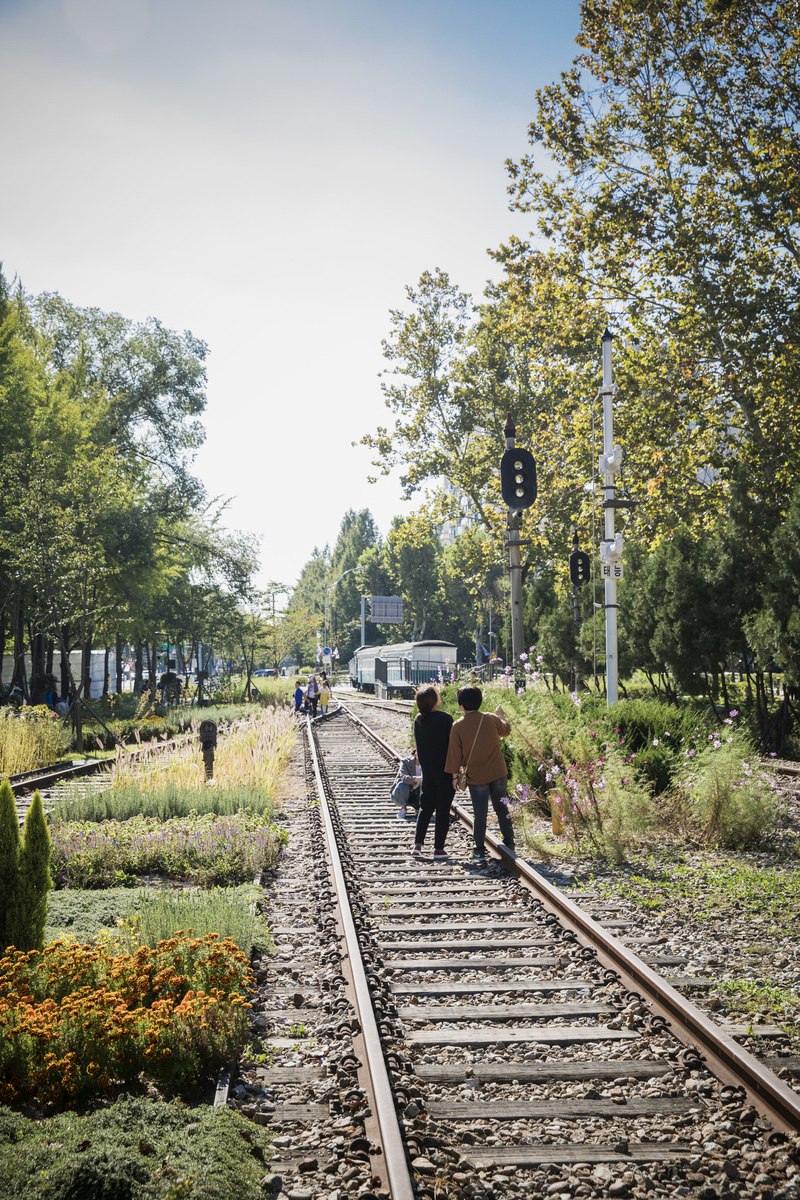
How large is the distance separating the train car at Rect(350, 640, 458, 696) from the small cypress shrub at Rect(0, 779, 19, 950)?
1639 inches

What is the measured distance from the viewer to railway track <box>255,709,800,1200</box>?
3902 mm

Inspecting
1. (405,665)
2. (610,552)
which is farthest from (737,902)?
(405,665)

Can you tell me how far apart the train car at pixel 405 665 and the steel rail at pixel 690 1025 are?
4015 cm

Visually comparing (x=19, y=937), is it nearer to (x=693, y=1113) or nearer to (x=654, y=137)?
(x=693, y=1113)

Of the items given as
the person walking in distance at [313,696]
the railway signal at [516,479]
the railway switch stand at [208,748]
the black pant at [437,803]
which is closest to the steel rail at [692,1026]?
the black pant at [437,803]

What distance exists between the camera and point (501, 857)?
33.0 feet

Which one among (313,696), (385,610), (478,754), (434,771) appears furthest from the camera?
(385,610)

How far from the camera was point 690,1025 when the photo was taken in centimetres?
523

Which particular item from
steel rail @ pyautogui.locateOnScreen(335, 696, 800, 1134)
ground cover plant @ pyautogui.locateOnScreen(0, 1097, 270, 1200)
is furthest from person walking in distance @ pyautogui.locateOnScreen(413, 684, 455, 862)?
ground cover plant @ pyautogui.locateOnScreen(0, 1097, 270, 1200)

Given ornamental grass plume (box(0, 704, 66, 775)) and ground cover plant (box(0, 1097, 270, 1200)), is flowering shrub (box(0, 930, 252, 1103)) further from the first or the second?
ornamental grass plume (box(0, 704, 66, 775))

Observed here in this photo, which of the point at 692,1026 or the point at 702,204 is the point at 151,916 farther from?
the point at 702,204

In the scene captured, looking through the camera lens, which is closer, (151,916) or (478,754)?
(151,916)

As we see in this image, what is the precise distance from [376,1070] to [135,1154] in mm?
1335

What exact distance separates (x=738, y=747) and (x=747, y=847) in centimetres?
112
